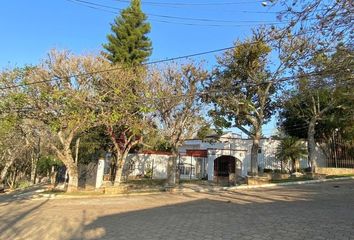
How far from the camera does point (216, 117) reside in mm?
29922

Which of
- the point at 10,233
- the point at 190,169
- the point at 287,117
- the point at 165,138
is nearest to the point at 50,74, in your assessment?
the point at 165,138

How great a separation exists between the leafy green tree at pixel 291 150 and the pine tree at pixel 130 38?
49.7 ft

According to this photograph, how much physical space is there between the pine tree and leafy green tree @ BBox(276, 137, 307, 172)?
15.1m

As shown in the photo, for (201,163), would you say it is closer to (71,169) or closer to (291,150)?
(291,150)

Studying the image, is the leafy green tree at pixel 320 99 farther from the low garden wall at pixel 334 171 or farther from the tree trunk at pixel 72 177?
the tree trunk at pixel 72 177

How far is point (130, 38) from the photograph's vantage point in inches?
1419

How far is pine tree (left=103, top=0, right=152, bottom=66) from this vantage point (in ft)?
115

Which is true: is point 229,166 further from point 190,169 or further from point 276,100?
point 276,100

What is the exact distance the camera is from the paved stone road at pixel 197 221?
972cm

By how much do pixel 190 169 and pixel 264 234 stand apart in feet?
88.8

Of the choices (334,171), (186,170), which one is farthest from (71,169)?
(334,171)

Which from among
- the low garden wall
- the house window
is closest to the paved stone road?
the low garden wall

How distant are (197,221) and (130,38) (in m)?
26.9

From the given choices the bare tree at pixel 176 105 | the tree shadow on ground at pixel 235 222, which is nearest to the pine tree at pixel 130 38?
the bare tree at pixel 176 105
